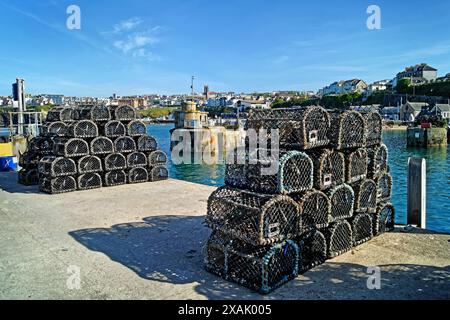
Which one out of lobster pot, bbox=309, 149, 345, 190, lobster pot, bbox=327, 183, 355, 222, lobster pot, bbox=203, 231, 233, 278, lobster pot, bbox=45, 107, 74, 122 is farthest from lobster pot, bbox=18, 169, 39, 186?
lobster pot, bbox=327, 183, 355, 222

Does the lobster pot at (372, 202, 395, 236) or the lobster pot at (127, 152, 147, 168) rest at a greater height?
the lobster pot at (127, 152, 147, 168)

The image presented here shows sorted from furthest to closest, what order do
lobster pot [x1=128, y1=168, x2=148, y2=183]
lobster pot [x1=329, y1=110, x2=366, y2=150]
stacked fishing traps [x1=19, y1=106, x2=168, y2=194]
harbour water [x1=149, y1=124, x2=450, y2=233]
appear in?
harbour water [x1=149, y1=124, x2=450, y2=233], lobster pot [x1=128, y1=168, x2=148, y2=183], stacked fishing traps [x1=19, y1=106, x2=168, y2=194], lobster pot [x1=329, y1=110, x2=366, y2=150]

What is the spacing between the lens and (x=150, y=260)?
5852 mm

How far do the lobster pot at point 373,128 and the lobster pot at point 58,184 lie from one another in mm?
9139

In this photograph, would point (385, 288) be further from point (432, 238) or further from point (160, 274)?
point (160, 274)

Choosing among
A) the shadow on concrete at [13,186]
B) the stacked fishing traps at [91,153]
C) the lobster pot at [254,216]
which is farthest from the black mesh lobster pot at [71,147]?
the lobster pot at [254,216]

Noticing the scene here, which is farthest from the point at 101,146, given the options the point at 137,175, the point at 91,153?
the point at 137,175

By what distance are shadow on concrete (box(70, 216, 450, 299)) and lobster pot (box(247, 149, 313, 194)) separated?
1.31 metres

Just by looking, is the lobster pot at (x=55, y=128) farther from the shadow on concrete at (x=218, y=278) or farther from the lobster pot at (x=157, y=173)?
the shadow on concrete at (x=218, y=278)

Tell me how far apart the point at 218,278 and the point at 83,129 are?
8609mm

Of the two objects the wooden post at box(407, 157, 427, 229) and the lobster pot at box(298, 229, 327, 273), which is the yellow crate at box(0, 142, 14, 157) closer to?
the lobster pot at box(298, 229, 327, 273)

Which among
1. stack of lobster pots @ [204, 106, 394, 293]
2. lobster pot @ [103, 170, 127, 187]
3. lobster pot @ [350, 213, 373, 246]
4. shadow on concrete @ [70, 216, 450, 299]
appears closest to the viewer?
shadow on concrete @ [70, 216, 450, 299]

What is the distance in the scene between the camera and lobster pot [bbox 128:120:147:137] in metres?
12.9

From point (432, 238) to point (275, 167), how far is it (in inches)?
147
